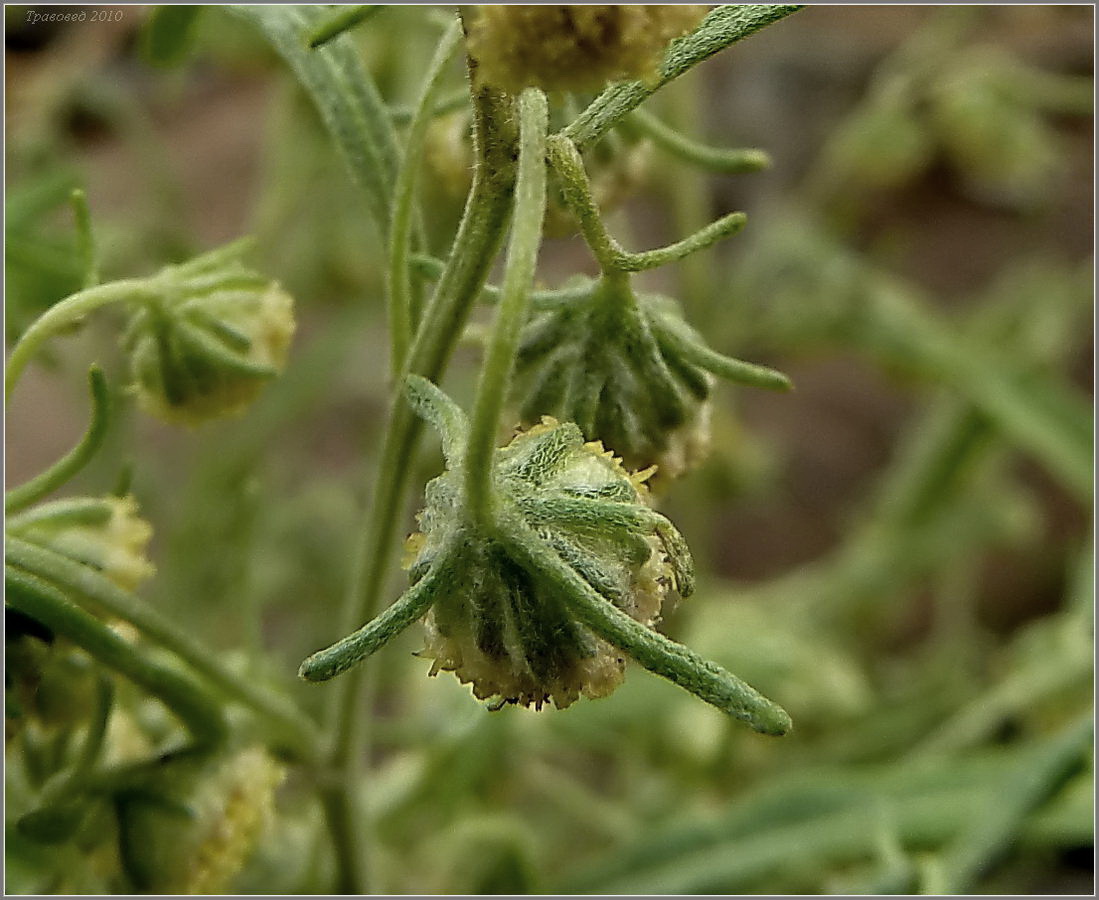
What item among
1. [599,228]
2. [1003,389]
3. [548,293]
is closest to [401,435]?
[548,293]

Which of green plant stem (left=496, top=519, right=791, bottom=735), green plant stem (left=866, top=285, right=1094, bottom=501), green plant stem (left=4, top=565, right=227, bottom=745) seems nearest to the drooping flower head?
green plant stem (left=496, top=519, right=791, bottom=735)

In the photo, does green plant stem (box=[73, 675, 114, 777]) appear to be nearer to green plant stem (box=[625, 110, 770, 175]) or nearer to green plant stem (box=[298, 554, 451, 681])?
green plant stem (box=[298, 554, 451, 681])

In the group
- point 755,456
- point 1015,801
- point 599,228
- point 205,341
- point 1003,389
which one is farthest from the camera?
point 755,456

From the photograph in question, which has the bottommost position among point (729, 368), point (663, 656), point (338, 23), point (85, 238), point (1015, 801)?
point (1015, 801)

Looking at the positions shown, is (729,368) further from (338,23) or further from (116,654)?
(116,654)

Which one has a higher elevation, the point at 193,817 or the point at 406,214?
the point at 406,214

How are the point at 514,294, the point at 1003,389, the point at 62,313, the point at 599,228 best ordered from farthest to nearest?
the point at 1003,389 → the point at 62,313 → the point at 599,228 → the point at 514,294

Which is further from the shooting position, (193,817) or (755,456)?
(755,456)
